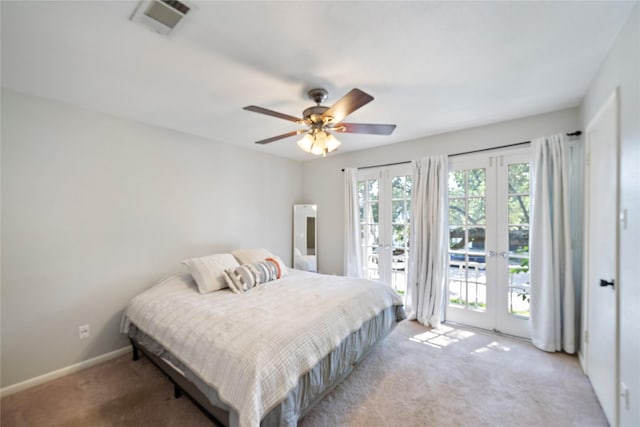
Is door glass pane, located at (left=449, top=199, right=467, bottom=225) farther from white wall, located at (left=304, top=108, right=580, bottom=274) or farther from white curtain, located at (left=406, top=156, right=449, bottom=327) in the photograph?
white wall, located at (left=304, top=108, right=580, bottom=274)

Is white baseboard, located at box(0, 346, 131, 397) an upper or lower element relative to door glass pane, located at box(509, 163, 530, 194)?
lower

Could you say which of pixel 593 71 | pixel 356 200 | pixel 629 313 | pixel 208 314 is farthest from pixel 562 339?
pixel 208 314

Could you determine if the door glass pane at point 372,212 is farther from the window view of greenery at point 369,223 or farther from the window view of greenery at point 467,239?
the window view of greenery at point 467,239

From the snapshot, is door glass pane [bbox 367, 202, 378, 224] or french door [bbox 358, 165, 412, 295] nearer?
french door [bbox 358, 165, 412, 295]

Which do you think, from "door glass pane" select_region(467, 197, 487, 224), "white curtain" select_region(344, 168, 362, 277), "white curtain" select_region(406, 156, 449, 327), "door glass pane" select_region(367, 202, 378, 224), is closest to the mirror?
"white curtain" select_region(344, 168, 362, 277)

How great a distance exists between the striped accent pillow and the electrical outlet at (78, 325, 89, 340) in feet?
4.47

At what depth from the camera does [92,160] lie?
2.55 metres

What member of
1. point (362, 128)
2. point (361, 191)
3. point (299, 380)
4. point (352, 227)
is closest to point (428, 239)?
point (352, 227)

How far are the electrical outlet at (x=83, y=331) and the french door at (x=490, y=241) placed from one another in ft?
13.1

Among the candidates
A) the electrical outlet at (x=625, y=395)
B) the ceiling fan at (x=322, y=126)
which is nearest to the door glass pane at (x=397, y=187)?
the ceiling fan at (x=322, y=126)

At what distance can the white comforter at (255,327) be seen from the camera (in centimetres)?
143

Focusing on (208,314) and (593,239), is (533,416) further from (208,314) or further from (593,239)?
(208,314)

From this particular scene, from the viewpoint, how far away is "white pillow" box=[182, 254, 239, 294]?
2.60 m

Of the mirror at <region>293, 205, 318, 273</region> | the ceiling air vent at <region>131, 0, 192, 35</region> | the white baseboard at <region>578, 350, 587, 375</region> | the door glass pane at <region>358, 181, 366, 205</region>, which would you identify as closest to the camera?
the ceiling air vent at <region>131, 0, 192, 35</region>
